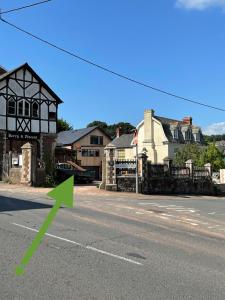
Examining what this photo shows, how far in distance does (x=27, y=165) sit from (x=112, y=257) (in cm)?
2119

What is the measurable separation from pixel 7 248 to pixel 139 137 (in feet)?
173

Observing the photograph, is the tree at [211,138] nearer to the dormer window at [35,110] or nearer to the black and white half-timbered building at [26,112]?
the black and white half-timbered building at [26,112]

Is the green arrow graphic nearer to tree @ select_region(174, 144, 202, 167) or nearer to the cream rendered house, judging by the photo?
tree @ select_region(174, 144, 202, 167)

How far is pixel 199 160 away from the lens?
159 ft

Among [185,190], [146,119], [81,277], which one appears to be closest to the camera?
[81,277]

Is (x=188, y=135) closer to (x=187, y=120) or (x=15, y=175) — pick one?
(x=187, y=120)

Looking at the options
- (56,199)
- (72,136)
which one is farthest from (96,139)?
(56,199)

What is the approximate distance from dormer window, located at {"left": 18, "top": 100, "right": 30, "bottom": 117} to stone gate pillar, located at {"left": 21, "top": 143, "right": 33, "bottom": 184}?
378 inches

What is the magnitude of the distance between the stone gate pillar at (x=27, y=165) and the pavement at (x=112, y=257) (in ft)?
45.2

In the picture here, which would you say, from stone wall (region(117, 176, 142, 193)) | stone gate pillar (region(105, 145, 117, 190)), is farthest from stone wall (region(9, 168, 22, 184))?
stone wall (region(117, 176, 142, 193))

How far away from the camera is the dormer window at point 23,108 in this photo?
37.9 metres

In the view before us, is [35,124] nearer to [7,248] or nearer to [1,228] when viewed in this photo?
[1,228]

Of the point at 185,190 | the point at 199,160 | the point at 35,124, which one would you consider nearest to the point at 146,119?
the point at 199,160

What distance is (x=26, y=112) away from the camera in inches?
1506
